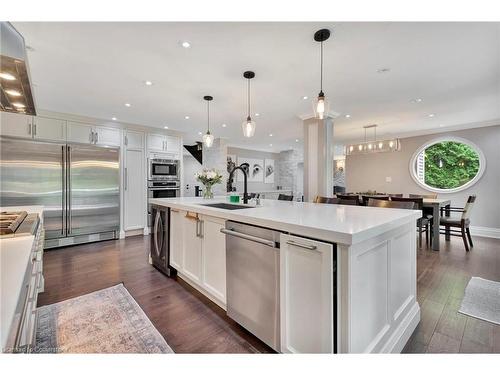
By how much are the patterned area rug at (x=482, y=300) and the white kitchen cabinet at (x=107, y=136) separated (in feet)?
17.9

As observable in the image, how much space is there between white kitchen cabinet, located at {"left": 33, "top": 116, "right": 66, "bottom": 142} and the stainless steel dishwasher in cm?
389

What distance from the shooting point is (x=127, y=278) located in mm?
2660

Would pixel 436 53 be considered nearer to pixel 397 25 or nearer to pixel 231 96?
pixel 397 25

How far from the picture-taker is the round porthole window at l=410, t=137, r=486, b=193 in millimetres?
5020

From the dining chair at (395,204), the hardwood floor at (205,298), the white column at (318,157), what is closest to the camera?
the hardwood floor at (205,298)

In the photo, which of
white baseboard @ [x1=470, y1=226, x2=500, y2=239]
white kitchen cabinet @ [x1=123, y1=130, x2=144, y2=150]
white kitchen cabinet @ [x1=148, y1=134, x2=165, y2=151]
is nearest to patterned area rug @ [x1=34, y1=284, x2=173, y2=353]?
white kitchen cabinet @ [x1=123, y1=130, x2=144, y2=150]

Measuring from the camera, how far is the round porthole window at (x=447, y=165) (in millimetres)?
5020

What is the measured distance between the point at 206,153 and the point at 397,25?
5806mm

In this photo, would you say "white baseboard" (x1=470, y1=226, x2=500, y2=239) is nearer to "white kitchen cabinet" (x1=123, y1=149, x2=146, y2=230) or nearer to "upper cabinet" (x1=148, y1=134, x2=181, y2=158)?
"upper cabinet" (x1=148, y1=134, x2=181, y2=158)

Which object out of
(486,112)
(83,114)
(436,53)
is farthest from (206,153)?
(486,112)

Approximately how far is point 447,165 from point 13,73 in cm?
735

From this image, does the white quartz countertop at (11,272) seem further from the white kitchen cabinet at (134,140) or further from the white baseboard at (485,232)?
the white baseboard at (485,232)

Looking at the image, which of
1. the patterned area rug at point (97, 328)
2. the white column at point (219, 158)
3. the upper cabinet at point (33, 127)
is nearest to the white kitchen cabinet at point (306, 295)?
the patterned area rug at point (97, 328)

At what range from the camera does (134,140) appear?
471 cm
